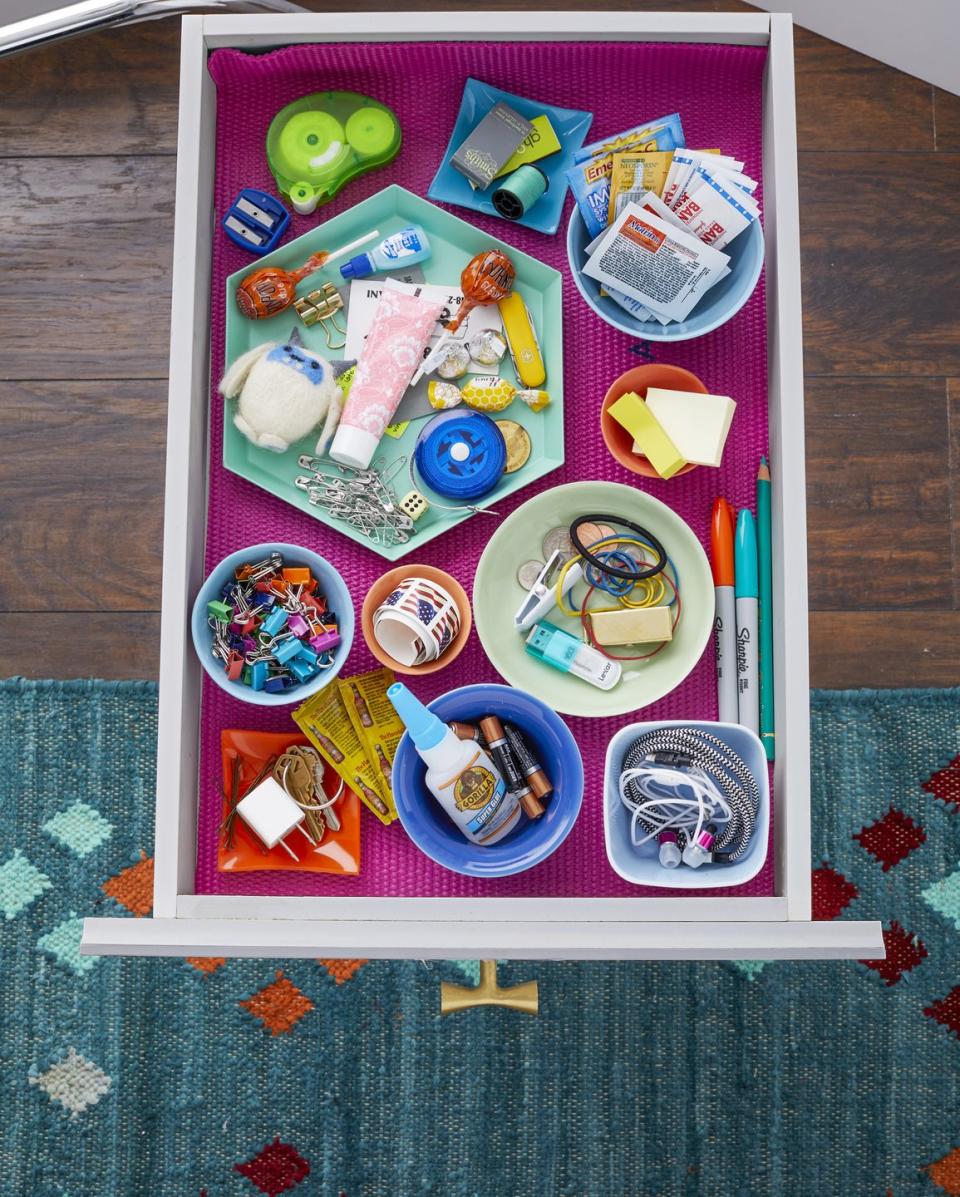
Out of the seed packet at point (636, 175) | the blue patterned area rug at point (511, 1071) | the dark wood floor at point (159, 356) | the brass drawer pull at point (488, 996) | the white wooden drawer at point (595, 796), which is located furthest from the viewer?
the dark wood floor at point (159, 356)

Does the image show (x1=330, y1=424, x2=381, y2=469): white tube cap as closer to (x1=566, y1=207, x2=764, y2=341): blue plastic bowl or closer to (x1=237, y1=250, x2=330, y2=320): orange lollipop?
(x1=237, y1=250, x2=330, y2=320): orange lollipop

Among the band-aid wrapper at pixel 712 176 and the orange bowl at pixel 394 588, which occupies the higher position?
the band-aid wrapper at pixel 712 176

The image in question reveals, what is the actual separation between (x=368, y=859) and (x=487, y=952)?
6.8 inches

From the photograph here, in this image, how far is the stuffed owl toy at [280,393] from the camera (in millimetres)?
1034

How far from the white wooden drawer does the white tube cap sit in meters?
0.13

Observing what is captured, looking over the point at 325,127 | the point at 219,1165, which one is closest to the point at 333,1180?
the point at 219,1165

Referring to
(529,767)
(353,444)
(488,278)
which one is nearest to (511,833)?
(529,767)

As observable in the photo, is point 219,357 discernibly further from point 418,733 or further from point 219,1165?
point 219,1165

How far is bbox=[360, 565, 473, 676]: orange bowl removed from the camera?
1.01 metres

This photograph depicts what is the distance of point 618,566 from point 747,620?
0.13m

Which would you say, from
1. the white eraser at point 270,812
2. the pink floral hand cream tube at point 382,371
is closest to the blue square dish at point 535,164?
the pink floral hand cream tube at point 382,371

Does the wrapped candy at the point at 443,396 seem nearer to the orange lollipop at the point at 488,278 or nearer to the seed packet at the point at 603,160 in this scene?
the orange lollipop at the point at 488,278

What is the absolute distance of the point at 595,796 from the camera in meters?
1.04

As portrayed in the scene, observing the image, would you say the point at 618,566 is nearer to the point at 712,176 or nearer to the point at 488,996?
the point at 712,176
